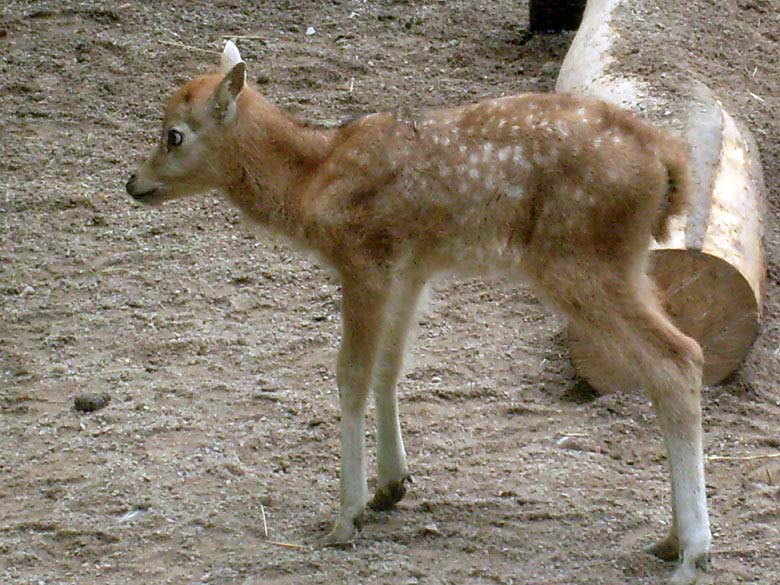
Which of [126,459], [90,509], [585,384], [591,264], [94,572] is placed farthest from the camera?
[585,384]

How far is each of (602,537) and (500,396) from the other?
128 centimetres

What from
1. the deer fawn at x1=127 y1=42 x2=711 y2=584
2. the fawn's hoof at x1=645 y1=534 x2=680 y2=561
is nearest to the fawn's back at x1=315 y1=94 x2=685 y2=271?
the deer fawn at x1=127 y1=42 x2=711 y2=584

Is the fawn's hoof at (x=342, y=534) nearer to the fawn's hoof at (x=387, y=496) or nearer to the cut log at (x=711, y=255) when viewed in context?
the fawn's hoof at (x=387, y=496)

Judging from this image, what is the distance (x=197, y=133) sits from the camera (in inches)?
209

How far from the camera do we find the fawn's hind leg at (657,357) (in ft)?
15.3

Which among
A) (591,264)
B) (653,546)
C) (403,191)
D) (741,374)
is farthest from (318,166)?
(741,374)

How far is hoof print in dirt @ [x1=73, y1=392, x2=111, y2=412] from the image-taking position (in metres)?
6.23

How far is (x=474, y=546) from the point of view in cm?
509

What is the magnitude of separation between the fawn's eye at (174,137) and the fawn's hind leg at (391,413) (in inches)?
45.0

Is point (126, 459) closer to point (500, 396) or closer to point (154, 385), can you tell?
point (154, 385)

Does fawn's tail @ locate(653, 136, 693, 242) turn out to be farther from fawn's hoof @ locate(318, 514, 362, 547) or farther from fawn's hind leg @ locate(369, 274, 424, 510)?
fawn's hoof @ locate(318, 514, 362, 547)

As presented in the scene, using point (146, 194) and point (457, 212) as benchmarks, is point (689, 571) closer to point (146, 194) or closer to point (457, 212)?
point (457, 212)

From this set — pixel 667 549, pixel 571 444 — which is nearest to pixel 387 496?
pixel 571 444

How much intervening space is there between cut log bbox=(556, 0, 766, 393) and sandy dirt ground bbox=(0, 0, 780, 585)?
0.74ft
